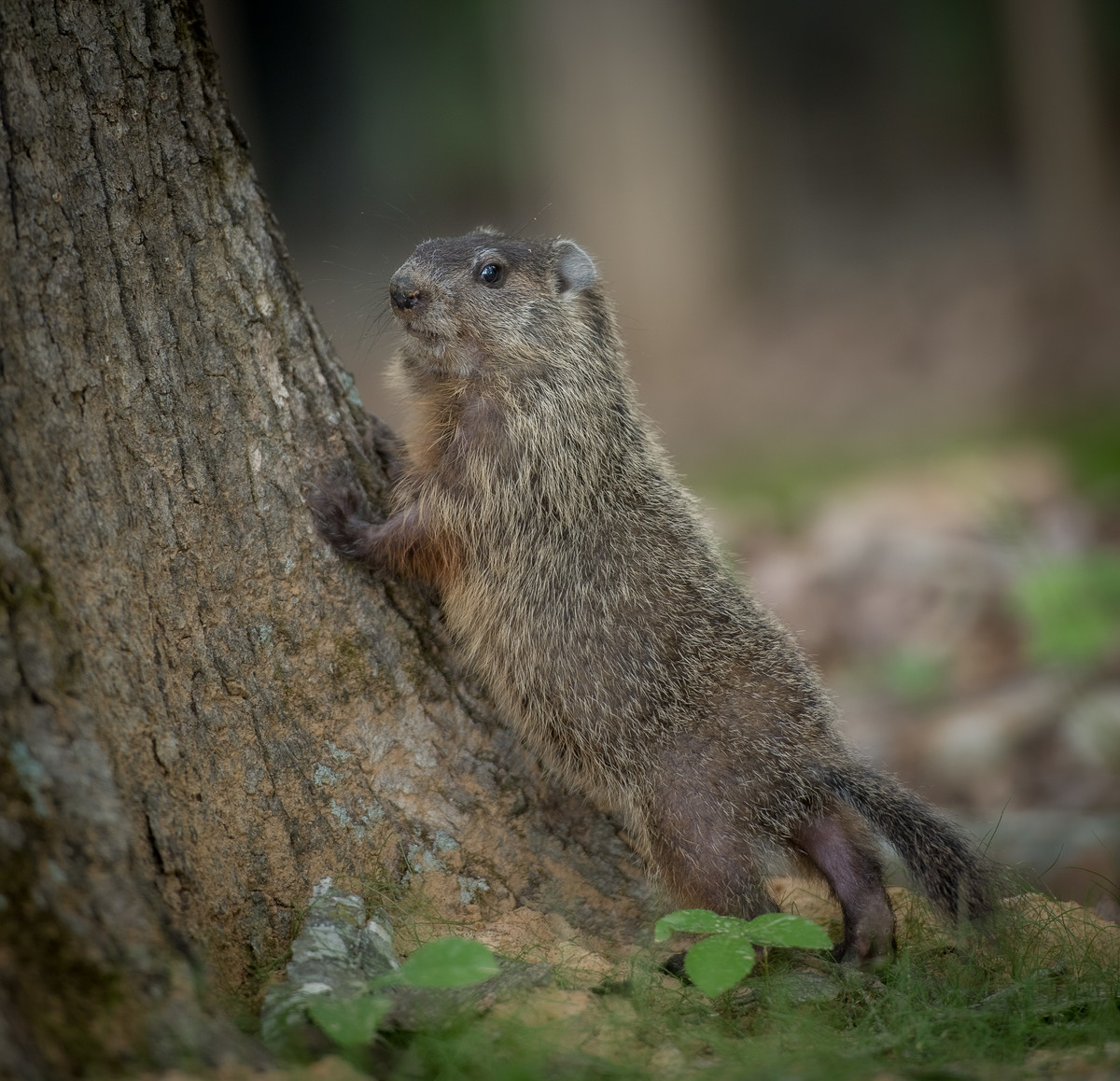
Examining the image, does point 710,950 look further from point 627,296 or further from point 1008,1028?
point 627,296

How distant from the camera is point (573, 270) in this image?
189 inches

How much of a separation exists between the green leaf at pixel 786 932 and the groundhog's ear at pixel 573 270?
2598 mm

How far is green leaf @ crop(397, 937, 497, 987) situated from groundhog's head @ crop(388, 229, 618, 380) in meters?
2.27

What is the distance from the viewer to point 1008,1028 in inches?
120

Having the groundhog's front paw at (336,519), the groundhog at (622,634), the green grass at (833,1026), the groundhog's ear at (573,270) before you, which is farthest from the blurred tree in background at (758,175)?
the green grass at (833,1026)

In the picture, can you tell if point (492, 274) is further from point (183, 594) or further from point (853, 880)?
point (853, 880)

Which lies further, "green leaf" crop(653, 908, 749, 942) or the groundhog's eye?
the groundhog's eye

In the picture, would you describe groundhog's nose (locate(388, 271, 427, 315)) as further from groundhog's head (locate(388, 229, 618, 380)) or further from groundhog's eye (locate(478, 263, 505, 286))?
groundhog's eye (locate(478, 263, 505, 286))

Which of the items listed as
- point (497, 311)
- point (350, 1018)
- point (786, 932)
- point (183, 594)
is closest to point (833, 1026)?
point (786, 932)

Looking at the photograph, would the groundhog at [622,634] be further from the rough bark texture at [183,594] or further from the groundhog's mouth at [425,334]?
the rough bark texture at [183,594]

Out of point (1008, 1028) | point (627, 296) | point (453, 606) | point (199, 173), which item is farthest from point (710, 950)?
point (627, 296)

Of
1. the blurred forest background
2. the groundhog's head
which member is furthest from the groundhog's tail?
the groundhog's head

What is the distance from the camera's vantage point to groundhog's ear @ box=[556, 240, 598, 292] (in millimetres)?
4766

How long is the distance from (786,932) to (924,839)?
838 mm
